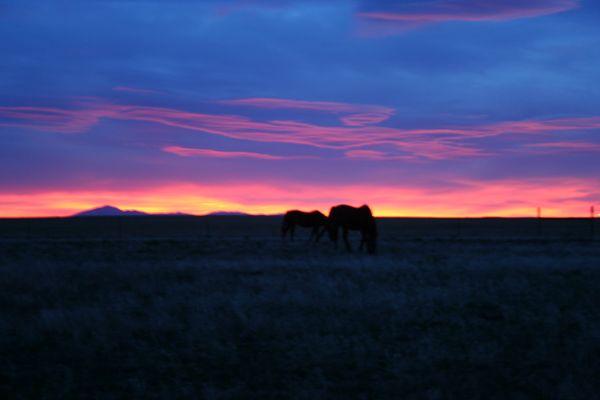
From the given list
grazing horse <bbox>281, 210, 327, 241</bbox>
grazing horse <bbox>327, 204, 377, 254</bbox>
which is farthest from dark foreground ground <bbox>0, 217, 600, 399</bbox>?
grazing horse <bbox>281, 210, 327, 241</bbox>

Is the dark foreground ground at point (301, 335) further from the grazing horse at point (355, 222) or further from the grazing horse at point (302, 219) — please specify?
the grazing horse at point (302, 219)

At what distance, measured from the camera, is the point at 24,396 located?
601cm

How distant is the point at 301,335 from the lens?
835 centimetres

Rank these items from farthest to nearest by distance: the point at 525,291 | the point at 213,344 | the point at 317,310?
1. the point at 525,291
2. the point at 317,310
3. the point at 213,344

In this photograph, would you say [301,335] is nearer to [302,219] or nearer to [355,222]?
[355,222]

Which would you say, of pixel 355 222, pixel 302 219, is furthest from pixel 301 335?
pixel 302 219

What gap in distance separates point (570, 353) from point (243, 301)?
543 centimetres

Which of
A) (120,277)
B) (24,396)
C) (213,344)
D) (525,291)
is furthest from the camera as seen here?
(120,277)

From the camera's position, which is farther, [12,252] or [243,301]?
[12,252]

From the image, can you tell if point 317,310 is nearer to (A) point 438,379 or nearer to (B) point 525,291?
(A) point 438,379

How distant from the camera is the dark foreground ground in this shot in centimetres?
631

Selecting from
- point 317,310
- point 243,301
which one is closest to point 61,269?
point 243,301

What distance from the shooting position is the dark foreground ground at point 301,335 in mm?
6309

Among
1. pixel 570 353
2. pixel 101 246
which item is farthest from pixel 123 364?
pixel 101 246
